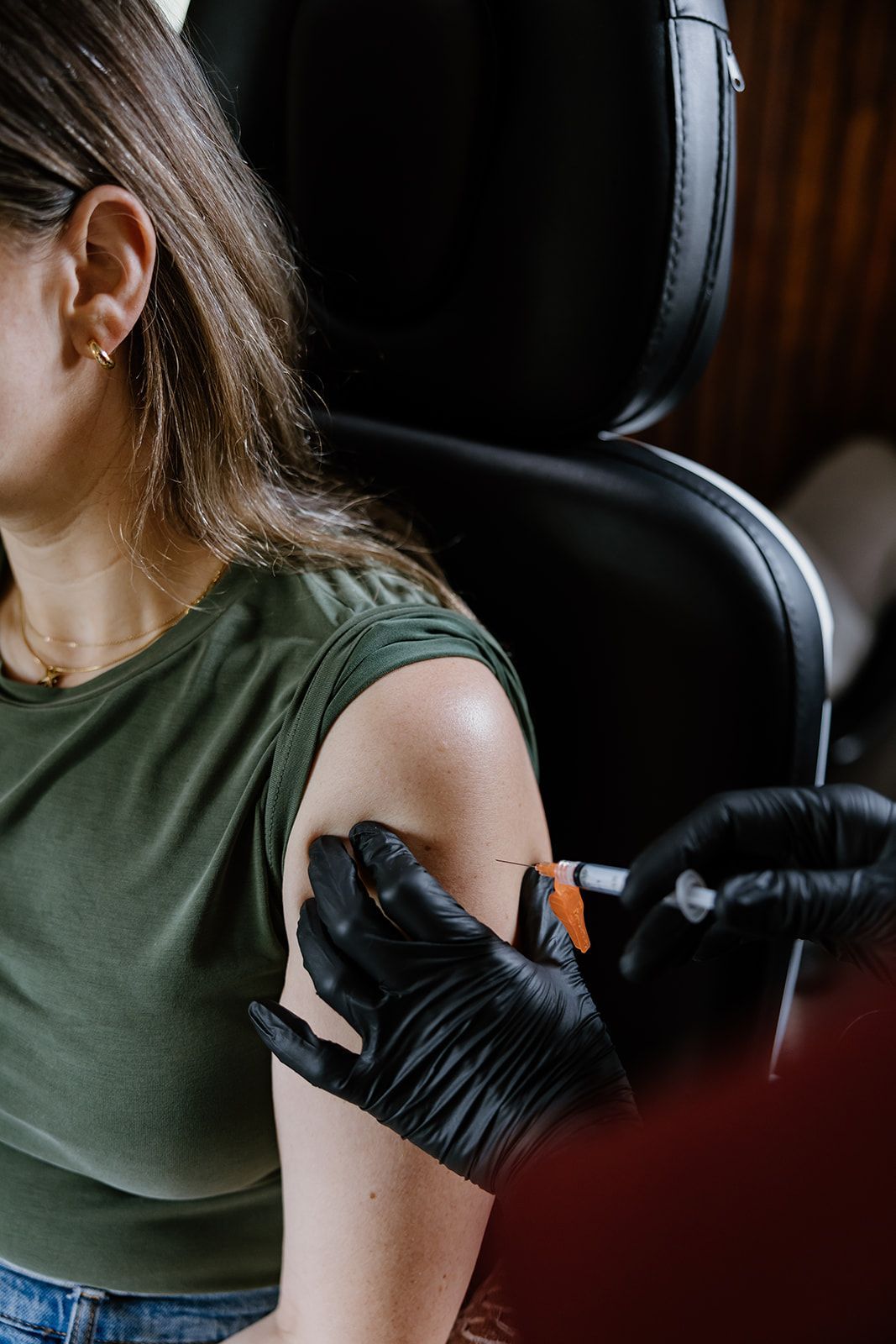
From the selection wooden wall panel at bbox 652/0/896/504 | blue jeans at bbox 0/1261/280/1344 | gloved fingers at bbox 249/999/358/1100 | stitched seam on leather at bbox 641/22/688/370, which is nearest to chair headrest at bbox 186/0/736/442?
stitched seam on leather at bbox 641/22/688/370

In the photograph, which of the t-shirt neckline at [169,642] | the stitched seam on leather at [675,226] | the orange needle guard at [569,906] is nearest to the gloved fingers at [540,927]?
the orange needle guard at [569,906]

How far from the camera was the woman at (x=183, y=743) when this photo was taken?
802mm

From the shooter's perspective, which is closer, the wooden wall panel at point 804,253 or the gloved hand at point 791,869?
the gloved hand at point 791,869

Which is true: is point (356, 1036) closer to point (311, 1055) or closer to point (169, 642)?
point (311, 1055)

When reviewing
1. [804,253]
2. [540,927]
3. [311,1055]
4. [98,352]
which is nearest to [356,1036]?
[311,1055]

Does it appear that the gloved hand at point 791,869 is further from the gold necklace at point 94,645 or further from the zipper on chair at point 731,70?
the zipper on chair at point 731,70

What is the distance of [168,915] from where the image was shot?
2.90 feet

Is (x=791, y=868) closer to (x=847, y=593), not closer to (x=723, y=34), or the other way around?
(x=723, y=34)

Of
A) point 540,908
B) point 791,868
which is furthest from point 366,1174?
point 791,868

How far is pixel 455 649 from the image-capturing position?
2.84 feet

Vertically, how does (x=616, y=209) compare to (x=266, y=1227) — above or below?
above

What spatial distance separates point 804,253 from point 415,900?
2637mm

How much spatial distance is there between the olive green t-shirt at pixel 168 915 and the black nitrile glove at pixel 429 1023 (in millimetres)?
117

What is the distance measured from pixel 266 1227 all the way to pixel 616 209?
2.97 feet
